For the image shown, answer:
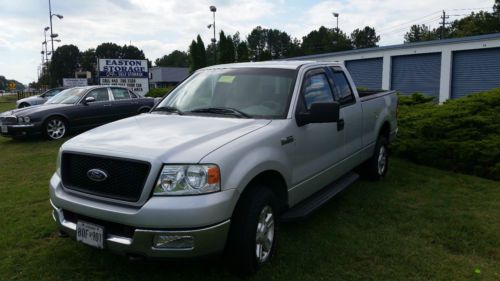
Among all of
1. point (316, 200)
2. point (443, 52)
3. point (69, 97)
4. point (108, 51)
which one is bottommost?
point (316, 200)

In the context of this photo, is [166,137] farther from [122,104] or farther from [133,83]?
[133,83]

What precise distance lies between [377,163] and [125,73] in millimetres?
18199

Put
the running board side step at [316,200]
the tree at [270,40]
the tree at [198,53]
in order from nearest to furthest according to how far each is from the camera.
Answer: the running board side step at [316,200]
the tree at [198,53]
the tree at [270,40]

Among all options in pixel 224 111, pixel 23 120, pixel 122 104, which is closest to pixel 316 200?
pixel 224 111

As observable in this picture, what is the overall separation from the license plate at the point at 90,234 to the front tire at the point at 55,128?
366 inches

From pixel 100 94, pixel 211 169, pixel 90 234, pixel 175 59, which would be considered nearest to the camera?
pixel 211 169

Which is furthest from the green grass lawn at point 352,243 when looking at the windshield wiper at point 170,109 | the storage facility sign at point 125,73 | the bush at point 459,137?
Result: the storage facility sign at point 125,73

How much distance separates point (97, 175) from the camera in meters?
3.31

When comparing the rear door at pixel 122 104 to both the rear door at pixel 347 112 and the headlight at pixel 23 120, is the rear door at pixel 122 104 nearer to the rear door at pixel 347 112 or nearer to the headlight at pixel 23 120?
the headlight at pixel 23 120

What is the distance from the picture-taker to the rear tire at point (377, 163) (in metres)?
6.56

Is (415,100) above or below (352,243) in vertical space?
above

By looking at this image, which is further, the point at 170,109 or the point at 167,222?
the point at 170,109

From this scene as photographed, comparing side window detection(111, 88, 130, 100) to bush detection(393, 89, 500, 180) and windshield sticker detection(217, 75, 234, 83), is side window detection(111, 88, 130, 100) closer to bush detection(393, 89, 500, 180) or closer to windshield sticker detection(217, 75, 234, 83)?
bush detection(393, 89, 500, 180)

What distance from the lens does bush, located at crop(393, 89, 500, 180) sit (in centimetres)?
730
